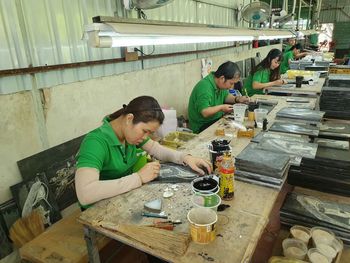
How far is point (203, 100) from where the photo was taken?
2.92 metres

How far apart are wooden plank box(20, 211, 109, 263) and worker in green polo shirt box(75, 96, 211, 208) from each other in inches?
14.0

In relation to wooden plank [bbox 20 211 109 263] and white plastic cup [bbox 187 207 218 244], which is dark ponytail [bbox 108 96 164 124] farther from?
wooden plank [bbox 20 211 109 263]

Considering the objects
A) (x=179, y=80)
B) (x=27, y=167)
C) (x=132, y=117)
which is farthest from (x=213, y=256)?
(x=179, y=80)

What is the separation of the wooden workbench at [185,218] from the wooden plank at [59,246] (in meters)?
0.31

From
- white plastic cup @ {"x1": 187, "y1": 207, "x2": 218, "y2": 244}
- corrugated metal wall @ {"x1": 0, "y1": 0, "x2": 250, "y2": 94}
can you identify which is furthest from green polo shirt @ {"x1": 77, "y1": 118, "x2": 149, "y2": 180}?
corrugated metal wall @ {"x1": 0, "y1": 0, "x2": 250, "y2": 94}

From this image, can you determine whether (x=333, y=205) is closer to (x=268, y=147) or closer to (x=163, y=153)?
(x=268, y=147)

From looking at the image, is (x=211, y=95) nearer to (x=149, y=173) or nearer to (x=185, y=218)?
(x=149, y=173)

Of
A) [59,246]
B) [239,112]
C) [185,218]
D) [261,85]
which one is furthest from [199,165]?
[261,85]

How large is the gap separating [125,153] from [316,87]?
3.51 m

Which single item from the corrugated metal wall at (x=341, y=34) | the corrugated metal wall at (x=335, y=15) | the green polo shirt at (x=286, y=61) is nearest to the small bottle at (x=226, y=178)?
the green polo shirt at (x=286, y=61)

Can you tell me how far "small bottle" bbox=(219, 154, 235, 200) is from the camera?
1295 mm

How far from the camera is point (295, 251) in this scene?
1.43 metres

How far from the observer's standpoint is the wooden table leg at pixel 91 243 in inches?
50.8

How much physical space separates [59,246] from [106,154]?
2.36 feet
